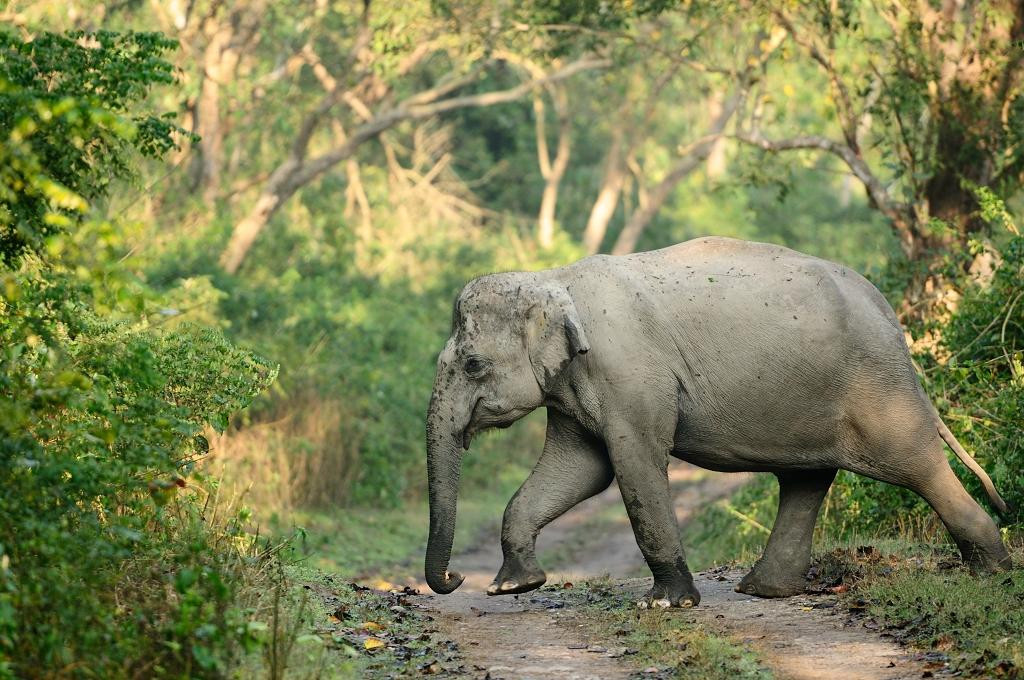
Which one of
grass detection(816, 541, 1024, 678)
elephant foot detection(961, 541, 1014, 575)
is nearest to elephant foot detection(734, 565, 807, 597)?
grass detection(816, 541, 1024, 678)

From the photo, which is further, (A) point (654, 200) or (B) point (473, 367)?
(A) point (654, 200)

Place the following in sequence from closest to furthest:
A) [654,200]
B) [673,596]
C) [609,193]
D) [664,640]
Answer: [664,640]
[673,596]
[654,200]
[609,193]

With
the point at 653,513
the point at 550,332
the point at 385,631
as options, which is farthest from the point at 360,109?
the point at 385,631

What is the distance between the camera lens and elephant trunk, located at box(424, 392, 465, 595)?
8336mm

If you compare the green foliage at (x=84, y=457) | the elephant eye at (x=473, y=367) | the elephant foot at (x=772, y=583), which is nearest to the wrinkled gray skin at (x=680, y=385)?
the elephant eye at (x=473, y=367)

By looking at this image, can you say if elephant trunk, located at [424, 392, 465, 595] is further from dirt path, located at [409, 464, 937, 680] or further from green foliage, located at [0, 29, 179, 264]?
green foliage, located at [0, 29, 179, 264]

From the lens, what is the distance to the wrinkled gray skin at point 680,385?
8.48 m

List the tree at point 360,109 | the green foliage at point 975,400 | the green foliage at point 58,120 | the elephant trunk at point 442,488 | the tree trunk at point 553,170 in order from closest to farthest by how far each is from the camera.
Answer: the green foliage at point 58,120 < the elephant trunk at point 442,488 < the green foliage at point 975,400 < the tree at point 360,109 < the tree trunk at point 553,170

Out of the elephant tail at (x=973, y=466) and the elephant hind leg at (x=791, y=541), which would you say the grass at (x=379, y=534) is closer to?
the elephant hind leg at (x=791, y=541)

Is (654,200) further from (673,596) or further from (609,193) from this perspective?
(673,596)

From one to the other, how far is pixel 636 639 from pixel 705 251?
2.59m

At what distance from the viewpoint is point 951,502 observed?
Answer: 8656 millimetres

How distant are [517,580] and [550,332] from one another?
1463mm

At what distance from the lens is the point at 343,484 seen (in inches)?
661
